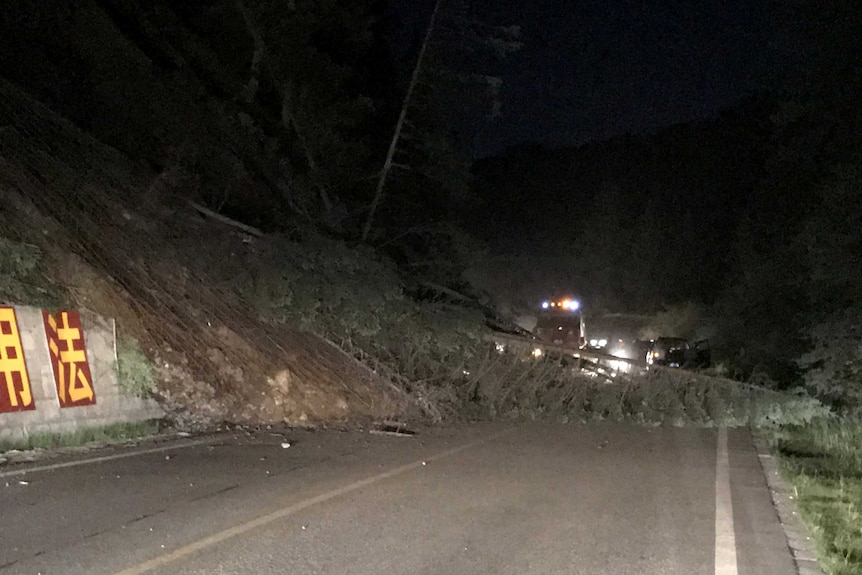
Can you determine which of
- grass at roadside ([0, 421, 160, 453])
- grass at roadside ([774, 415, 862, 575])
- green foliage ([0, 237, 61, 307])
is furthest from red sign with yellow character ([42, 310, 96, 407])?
grass at roadside ([774, 415, 862, 575])

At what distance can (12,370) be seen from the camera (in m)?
9.97

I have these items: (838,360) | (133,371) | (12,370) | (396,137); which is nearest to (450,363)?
(396,137)

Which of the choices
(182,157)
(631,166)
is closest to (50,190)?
(182,157)

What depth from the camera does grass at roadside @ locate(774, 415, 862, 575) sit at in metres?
6.82

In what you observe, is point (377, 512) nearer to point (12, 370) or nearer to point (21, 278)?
point (12, 370)

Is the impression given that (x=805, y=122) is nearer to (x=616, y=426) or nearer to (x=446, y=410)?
(x=616, y=426)

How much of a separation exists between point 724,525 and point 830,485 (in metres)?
2.94

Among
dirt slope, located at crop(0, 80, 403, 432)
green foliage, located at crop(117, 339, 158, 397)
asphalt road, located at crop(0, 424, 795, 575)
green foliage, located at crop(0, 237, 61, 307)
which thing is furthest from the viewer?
dirt slope, located at crop(0, 80, 403, 432)

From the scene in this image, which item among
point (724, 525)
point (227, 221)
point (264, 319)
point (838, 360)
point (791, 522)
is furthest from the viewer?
point (838, 360)

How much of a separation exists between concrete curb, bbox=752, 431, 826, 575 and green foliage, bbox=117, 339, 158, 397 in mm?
8475

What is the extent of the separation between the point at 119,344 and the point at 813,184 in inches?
814

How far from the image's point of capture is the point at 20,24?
56.7 feet

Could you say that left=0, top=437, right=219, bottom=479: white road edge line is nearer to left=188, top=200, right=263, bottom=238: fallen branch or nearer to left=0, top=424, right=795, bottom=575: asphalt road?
left=0, top=424, right=795, bottom=575: asphalt road

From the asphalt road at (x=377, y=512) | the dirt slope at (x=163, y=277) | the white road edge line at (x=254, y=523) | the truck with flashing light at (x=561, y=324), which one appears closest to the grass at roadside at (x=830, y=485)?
the asphalt road at (x=377, y=512)
